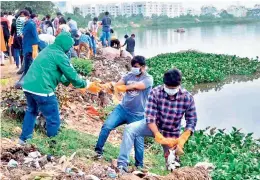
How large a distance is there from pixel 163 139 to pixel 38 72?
1.81 meters

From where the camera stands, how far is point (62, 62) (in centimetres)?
519

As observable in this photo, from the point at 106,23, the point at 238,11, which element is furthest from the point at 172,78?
the point at 238,11

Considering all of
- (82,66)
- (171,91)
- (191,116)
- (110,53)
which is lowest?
(110,53)

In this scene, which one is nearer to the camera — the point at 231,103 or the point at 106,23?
the point at 231,103

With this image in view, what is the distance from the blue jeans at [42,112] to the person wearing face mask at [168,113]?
118 centimetres

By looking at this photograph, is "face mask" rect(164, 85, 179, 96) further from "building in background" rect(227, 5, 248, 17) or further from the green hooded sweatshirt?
"building in background" rect(227, 5, 248, 17)

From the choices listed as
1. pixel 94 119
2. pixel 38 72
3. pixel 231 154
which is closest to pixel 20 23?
pixel 94 119

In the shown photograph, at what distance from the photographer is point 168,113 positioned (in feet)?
15.2

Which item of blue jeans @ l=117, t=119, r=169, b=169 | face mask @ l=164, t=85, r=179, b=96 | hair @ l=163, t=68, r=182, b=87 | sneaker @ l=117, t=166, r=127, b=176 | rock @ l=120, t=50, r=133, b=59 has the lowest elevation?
rock @ l=120, t=50, r=133, b=59

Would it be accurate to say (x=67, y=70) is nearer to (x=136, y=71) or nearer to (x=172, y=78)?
(x=136, y=71)

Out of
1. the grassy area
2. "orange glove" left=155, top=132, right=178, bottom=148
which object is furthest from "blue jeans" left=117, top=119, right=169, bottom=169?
the grassy area

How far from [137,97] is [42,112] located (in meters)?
1.25

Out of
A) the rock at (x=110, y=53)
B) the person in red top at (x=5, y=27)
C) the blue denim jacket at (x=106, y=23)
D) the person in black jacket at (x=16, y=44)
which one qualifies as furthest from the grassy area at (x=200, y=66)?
the person in red top at (x=5, y=27)

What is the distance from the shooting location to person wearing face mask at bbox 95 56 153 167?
5.32 m
